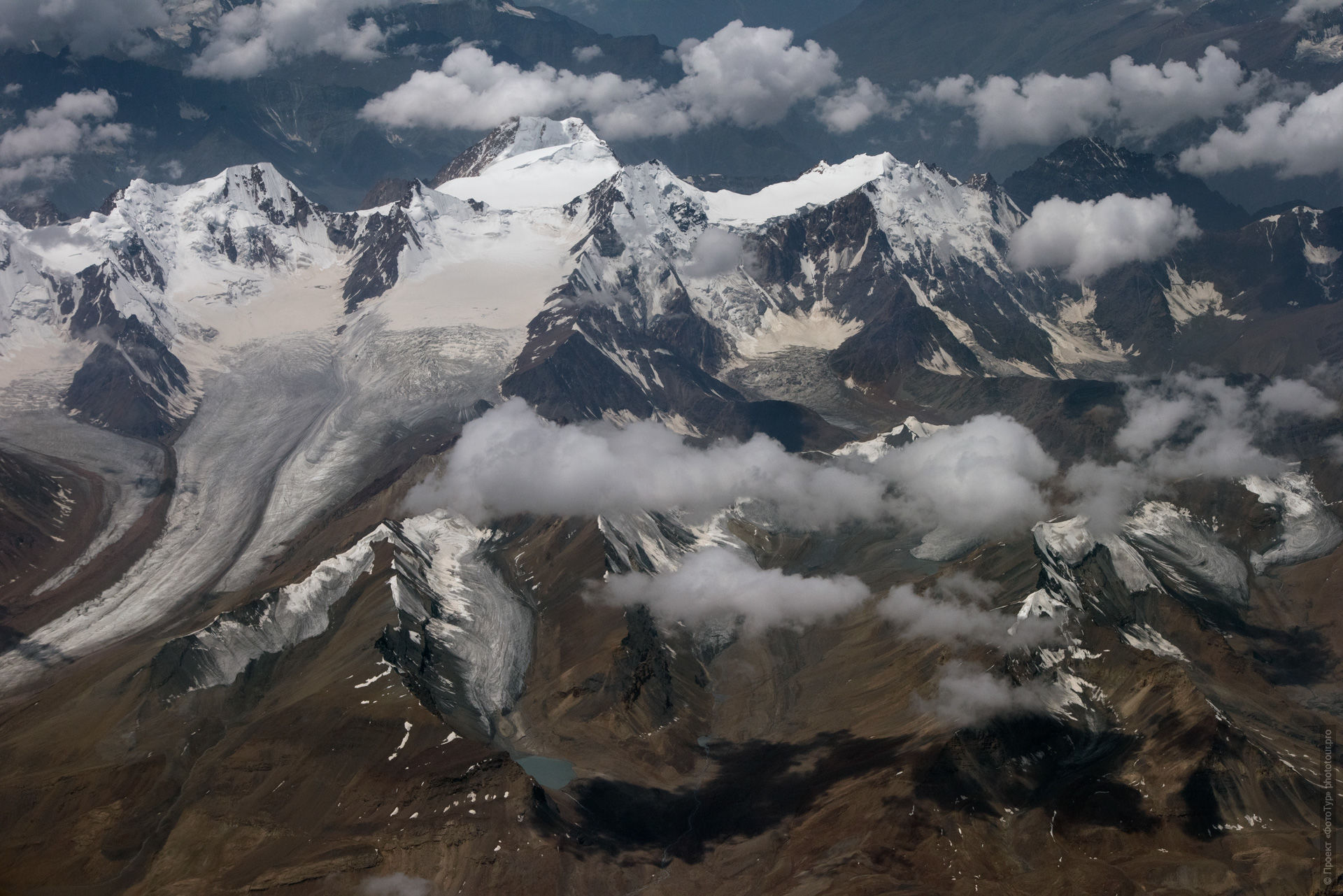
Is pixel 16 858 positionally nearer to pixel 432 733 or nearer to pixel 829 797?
pixel 432 733

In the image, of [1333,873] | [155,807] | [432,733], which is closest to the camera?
[1333,873]

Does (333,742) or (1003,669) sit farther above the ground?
(333,742)

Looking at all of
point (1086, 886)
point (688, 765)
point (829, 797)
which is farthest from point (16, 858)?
point (1086, 886)

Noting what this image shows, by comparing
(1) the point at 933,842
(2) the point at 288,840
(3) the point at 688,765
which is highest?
(2) the point at 288,840

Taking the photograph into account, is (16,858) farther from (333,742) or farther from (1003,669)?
(1003,669)

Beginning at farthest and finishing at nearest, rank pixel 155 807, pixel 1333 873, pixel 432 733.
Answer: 1. pixel 432 733
2. pixel 155 807
3. pixel 1333 873

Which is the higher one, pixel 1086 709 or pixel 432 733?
pixel 432 733

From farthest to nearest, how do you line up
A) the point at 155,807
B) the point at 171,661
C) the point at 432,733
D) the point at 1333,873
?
the point at 171,661, the point at 432,733, the point at 155,807, the point at 1333,873

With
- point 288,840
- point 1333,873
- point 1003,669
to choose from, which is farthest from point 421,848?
point 1333,873

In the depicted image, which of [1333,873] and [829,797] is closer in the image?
[1333,873]
